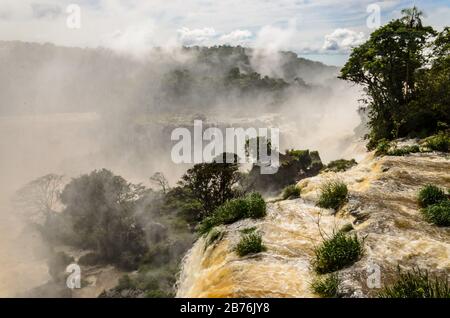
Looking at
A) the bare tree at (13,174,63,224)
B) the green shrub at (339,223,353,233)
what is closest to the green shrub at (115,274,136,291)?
the bare tree at (13,174,63,224)

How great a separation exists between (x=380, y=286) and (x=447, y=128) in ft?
72.2

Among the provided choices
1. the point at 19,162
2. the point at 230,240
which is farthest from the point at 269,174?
the point at 19,162

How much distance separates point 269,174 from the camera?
2336 inches

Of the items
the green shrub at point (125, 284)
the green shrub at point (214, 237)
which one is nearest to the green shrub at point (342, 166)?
the green shrub at point (214, 237)

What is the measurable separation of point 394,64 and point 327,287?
1228 inches

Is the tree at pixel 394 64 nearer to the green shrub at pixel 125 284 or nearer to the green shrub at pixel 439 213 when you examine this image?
the green shrub at pixel 439 213

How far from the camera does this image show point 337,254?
340 inches

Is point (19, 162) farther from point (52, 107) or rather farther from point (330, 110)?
point (330, 110)

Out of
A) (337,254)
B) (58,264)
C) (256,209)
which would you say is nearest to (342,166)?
(256,209)

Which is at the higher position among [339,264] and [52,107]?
[52,107]

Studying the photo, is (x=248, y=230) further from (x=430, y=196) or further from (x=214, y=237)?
(x=430, y=196)

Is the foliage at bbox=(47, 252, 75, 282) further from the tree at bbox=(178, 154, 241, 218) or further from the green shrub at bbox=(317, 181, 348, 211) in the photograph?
the green shrub at bbox=(317, 181, 348, 211)

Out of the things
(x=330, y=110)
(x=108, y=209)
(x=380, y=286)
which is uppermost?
(x=330, y=110)
